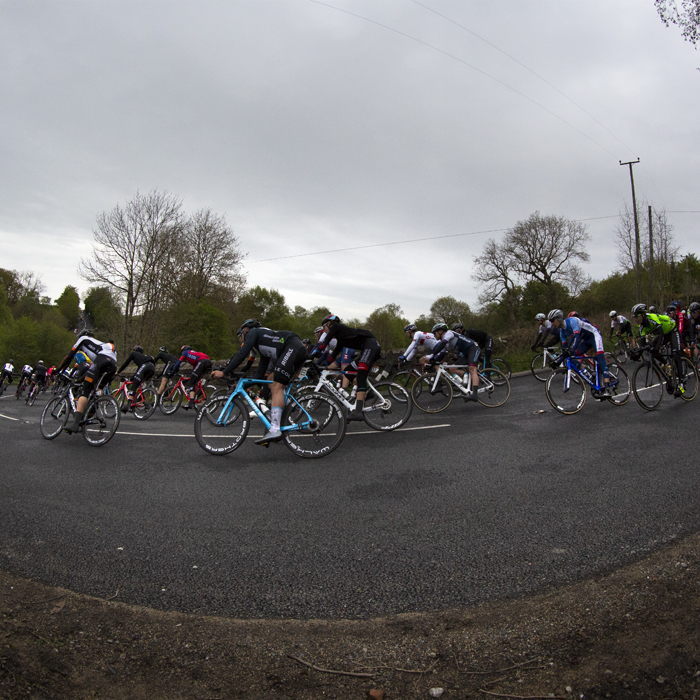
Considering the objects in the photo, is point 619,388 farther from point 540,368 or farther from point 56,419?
point 56,419

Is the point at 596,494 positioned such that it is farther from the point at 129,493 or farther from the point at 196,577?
the point at 129,493

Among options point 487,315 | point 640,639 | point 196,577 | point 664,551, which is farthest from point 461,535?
point 487,315

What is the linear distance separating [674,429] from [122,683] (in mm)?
8360

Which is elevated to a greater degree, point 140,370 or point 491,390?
point 140,370

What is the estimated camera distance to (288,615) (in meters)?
2.95

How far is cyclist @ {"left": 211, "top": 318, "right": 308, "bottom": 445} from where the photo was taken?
7.48 m

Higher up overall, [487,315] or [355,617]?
[487,315]

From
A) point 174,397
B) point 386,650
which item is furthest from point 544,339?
point 386,650

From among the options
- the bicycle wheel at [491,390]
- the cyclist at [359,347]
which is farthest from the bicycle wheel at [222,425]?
the bicycle wheel at [491,390]

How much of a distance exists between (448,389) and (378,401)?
281 cm

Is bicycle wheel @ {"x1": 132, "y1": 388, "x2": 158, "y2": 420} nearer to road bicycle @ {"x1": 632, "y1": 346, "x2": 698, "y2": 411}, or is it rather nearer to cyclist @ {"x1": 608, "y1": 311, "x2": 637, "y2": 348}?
road bicycle @ {"x1": 632, "y1": 346, "x2": 698, "y2": 411}

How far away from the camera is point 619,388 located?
10648 mm

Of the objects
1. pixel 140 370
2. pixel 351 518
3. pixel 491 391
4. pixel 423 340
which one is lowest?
pixel 351 518

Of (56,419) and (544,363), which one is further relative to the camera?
(544,363)
